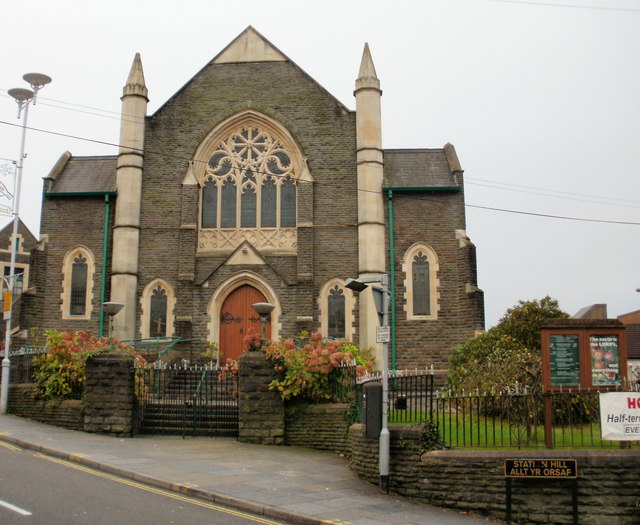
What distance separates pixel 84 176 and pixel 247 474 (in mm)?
17386

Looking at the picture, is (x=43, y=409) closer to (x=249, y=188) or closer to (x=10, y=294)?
(x=10, y=294)

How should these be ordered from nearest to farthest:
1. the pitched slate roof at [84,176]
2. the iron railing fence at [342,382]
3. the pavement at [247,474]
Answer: the pavement at [247,474], the iron railing fence at [342,382], the pitched slate roof at [84,176]

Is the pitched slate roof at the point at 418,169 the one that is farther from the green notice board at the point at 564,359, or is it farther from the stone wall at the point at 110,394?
the green notice board at the point at 564,359

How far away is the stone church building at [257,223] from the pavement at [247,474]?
8.37m

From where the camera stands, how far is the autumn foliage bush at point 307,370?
15.4 metres

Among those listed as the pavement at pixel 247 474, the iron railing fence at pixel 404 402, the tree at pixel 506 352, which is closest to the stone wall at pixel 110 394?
the pavement at pixel 247 474

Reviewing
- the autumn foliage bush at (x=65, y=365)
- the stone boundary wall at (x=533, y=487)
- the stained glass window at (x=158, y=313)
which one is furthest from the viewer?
the stained glass window at (x=158, y=313)

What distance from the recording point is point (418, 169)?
25375 millimetres

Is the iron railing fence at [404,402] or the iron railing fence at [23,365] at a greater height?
the iron railing fence at [23,365]

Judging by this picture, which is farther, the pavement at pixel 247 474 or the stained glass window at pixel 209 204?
the stained glass window at pixel 209 204

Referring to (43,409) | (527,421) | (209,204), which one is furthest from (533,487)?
(209,204)

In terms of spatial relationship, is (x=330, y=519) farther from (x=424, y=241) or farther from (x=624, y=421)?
(x=424, y=241)

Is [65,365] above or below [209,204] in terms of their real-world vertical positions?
below

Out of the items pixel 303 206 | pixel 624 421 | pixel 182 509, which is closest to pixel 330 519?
pixel 182 509
